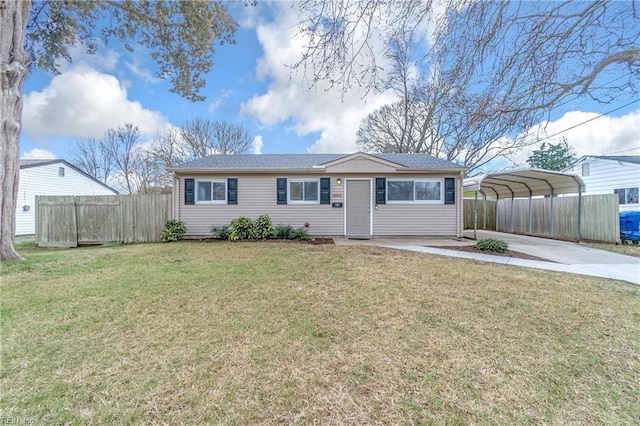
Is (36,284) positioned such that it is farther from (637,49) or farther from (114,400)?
(637,49)

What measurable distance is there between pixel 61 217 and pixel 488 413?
41.3ft

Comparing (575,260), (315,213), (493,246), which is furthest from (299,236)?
(575,260)

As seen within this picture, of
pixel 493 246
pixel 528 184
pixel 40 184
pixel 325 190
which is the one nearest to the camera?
pixel 493 246

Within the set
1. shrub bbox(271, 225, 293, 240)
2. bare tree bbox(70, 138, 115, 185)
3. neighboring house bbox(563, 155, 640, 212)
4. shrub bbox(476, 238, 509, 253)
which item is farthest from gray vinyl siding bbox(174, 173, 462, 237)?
bare tree bbox(70, 138, 115, 185)

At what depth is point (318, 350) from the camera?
240cm

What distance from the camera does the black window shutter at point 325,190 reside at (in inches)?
382

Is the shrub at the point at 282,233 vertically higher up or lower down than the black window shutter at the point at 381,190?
lower down

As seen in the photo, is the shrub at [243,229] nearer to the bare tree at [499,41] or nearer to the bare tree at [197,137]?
the bare tree at [499,41]

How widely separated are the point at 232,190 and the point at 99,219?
4715mm

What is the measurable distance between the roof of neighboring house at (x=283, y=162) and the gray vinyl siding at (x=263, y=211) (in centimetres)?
41

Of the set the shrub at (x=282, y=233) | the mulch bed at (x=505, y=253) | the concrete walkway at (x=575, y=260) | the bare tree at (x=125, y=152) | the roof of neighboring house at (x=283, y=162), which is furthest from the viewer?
the bare tree at (x=125, y=152)

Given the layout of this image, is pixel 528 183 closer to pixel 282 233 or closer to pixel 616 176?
pixel 616 176

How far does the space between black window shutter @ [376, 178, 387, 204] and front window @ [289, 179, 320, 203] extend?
2.27m

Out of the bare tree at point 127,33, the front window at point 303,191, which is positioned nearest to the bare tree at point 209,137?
the bare tree at point 127,33
